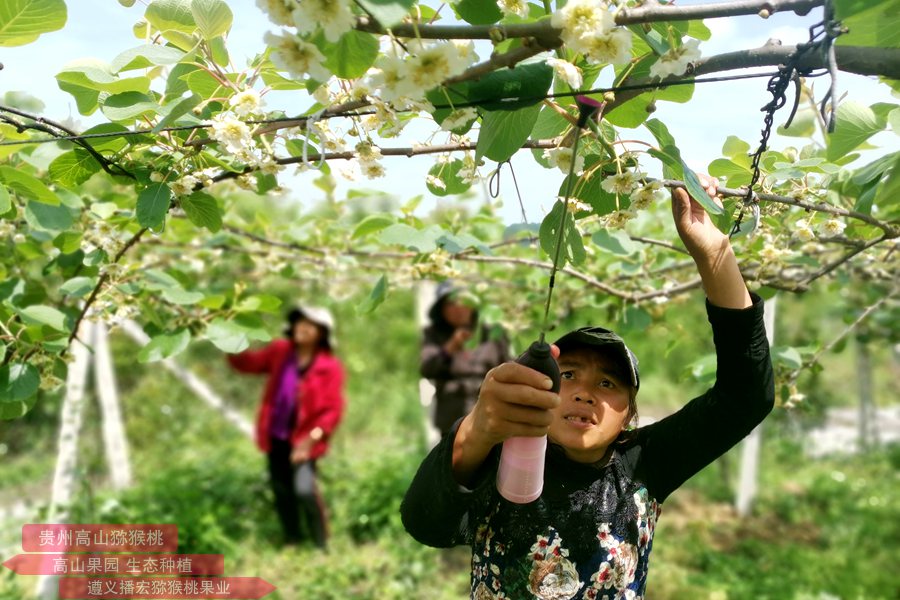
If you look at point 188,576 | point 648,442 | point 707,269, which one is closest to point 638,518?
point 648,442

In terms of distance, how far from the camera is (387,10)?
695 millimetres

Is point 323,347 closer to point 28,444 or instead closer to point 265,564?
point 265,564

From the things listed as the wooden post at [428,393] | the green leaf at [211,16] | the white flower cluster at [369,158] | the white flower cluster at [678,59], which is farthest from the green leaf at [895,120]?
the wooden post at [428,393]

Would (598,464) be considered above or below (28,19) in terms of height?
below

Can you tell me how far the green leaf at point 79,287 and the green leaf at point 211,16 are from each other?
2.76 feet

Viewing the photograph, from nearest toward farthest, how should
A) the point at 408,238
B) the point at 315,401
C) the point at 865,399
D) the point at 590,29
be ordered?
the point at 590,29 < the point at 408,238 < the point at 315,401 < the point at 865,399

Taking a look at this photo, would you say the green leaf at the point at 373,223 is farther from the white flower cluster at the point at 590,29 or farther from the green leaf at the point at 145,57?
the white flower cluster at the point at 590,29

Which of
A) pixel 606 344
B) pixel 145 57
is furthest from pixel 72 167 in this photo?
pixel 606 344

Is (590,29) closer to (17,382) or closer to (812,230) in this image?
(812,230)

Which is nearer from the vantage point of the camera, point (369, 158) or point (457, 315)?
point (369, 158)
